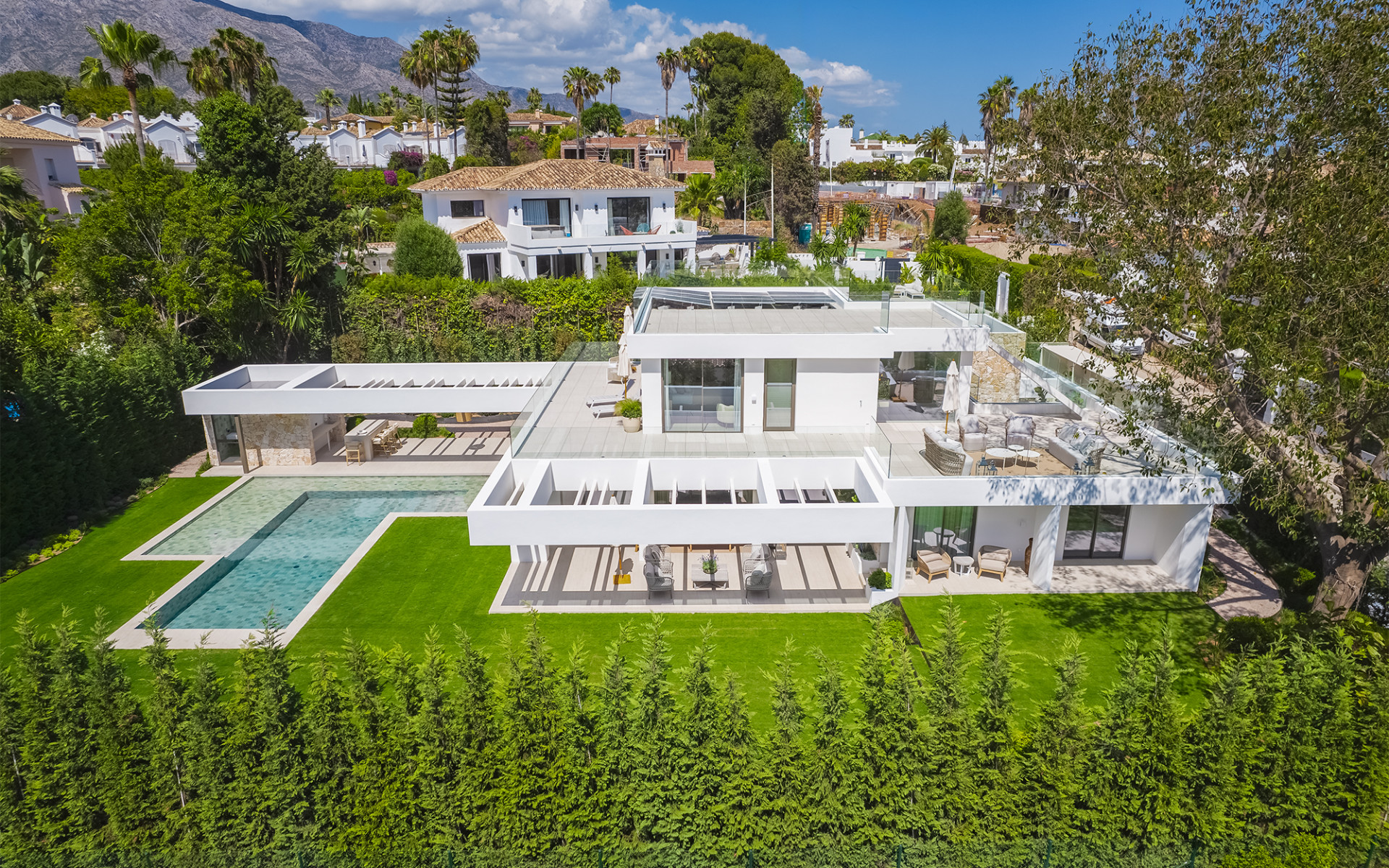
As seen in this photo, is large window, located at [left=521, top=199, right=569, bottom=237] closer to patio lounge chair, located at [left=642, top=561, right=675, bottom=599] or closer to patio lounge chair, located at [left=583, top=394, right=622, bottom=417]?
patio lounge chair, located at [left=583, top=394, right=622, bottom=417]

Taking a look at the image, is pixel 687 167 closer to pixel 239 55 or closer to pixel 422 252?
pixel 239 55

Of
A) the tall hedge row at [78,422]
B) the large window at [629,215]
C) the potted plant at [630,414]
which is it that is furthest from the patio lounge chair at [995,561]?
the large window at [629,215]

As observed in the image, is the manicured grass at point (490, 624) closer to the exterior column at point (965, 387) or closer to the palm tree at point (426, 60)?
the exterior column at point (965, 387)

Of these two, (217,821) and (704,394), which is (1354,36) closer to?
(704,394)

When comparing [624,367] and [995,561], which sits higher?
[624,367]

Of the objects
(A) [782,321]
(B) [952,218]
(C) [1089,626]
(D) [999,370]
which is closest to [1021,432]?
(C) [1089,626]

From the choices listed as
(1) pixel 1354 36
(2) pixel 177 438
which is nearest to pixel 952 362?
(1) pixel 1354 36
